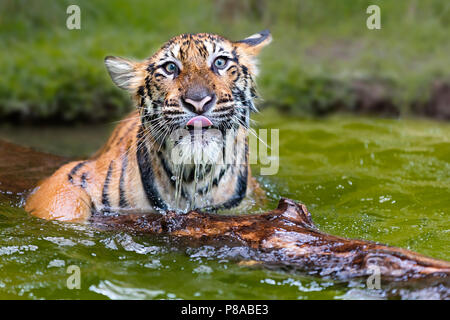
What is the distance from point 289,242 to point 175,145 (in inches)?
42.8

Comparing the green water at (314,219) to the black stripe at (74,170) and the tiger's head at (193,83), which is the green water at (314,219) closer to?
the black stripe at (74,170)

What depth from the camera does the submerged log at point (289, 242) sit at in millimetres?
2518

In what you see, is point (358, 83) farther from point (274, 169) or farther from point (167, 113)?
point (167, 113)

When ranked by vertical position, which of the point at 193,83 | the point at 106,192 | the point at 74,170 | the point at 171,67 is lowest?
the point at 106,192

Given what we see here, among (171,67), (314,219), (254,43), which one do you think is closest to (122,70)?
(171,67)

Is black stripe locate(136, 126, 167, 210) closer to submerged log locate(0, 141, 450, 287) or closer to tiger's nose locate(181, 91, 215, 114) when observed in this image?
submerged log locate(0, 141, 450, 287)

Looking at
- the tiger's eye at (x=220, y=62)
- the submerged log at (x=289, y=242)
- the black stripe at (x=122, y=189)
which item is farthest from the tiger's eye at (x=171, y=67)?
the submerged log at (x=289, y=242)

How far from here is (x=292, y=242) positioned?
2840 mm

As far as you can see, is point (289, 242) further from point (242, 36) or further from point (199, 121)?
point (242, 36)

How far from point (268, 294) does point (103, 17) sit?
9.07m

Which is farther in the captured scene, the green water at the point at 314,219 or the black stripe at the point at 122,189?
the black stripe at the point at 122,189

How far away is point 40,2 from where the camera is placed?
33.4 feet
